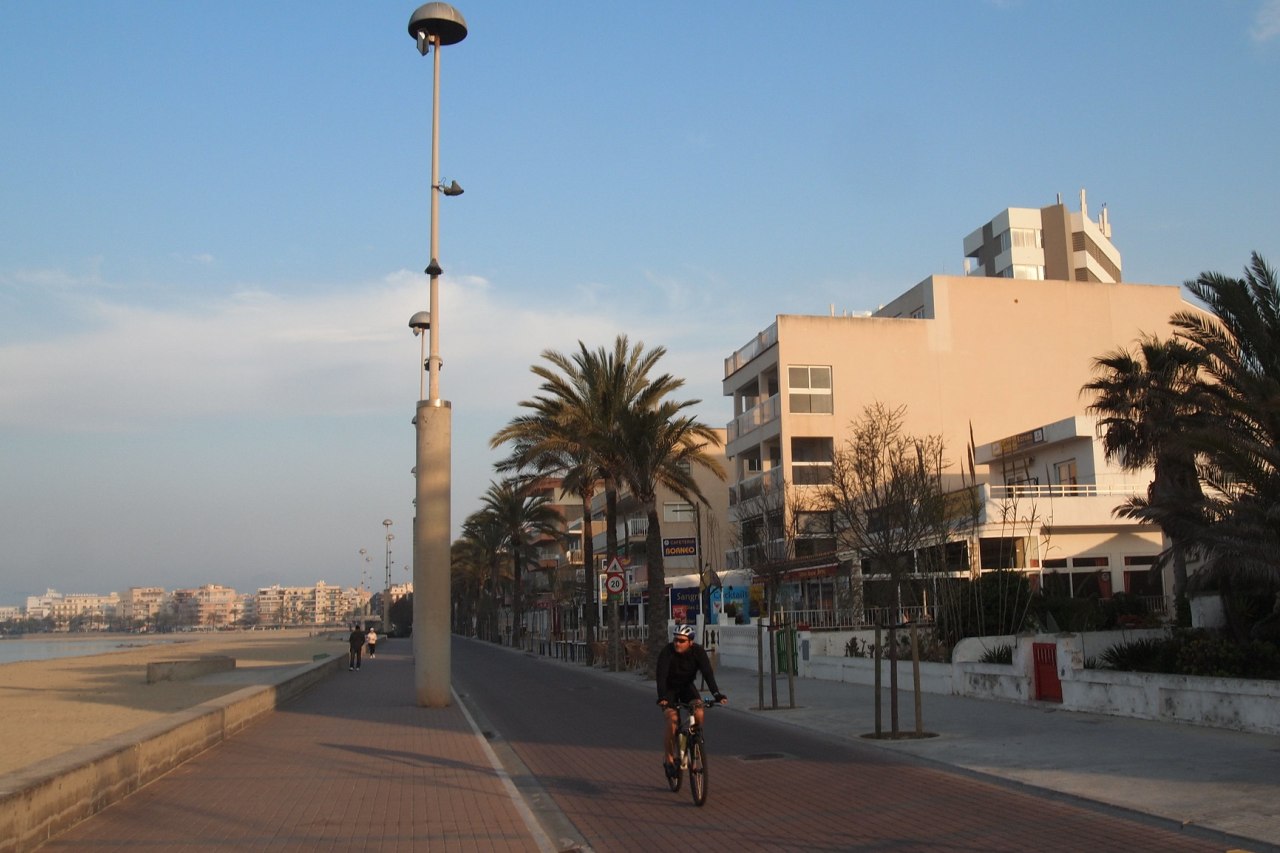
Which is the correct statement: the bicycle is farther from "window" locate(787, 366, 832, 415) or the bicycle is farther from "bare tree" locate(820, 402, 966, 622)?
"window" locate(787, 366, 832, 415)

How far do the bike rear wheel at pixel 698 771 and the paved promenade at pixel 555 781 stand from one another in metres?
0.16

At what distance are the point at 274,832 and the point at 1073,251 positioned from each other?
72341 mm

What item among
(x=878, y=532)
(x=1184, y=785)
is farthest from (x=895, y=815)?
(x=878, y=532)

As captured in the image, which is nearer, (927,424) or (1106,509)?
(1106,509)

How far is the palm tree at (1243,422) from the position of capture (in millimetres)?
15258

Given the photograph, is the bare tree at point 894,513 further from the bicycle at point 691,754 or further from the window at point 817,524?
the bicycle at point 691,754

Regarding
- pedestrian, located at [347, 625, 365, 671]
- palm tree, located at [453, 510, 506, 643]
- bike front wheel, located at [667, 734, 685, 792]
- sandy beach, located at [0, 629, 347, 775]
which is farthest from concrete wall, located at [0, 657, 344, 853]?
palm tree, located at [453, 510, 506, 643]

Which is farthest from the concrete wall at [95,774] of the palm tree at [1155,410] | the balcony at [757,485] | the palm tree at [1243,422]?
the balcony at [757,485]

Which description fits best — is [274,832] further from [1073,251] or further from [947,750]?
[1073,251]

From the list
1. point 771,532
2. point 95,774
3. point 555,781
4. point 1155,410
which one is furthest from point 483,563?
point 95,774

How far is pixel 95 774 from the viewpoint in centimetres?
969

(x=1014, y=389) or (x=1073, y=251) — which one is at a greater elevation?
(x=1073, y=251)

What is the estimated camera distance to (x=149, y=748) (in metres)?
11.6

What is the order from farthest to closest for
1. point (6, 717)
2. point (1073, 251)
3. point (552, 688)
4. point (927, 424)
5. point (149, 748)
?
point (1073, 251), point (927, 424), point (552, 688), point (6, 717), point (149, 748)
